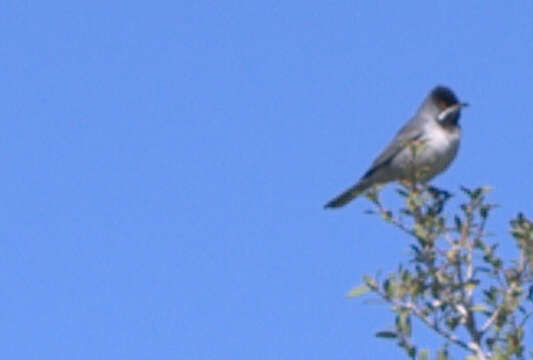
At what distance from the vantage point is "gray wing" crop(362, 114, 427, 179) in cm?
984

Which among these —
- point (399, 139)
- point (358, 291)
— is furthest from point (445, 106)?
point (358, 291)

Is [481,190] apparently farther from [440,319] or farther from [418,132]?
[418,132]

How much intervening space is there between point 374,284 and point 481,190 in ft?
3.04

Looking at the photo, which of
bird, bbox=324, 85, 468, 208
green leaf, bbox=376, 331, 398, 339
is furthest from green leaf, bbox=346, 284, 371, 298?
bird, bbox=324, 85, 468, 208

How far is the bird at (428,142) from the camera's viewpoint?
9.52 meters

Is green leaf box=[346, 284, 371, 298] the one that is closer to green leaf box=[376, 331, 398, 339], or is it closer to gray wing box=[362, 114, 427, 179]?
green leaf box=[376, 331, 398, 339]

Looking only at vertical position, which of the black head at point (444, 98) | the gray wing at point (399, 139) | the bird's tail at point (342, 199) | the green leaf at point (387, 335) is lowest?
the green leaf at point (387, 335)

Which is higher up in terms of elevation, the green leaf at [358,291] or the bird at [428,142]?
the bird at [428,142]

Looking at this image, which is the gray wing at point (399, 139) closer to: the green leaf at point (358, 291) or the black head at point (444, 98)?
the black head at point (444, 98)

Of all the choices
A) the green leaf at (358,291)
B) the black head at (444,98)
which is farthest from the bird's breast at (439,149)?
the green leaf at (358,291)

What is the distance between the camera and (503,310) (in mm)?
4703

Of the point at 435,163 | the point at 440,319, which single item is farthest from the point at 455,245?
the point at 435,163

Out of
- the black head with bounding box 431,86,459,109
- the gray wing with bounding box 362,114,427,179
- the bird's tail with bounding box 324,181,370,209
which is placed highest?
the black head with bounding box 431,86,459,109

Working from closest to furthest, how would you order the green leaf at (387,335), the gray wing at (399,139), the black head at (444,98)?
the green leaf at (387,335) < the gray wing at (399,139) < the black head at (444,98)
